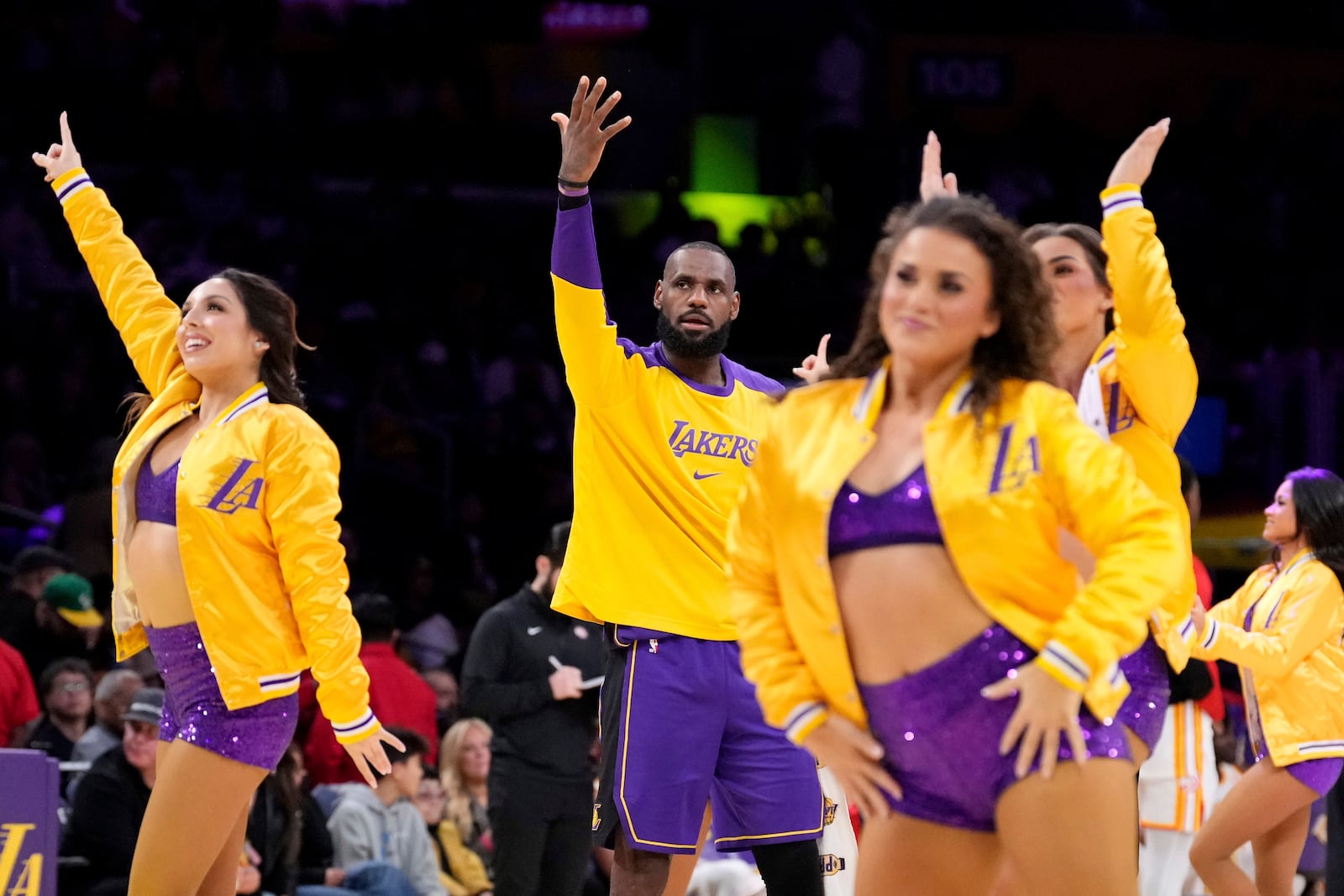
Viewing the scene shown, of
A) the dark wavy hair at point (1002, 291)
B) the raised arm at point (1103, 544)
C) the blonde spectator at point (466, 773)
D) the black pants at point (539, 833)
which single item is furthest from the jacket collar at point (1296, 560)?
the blonde spectator at point (466, 773)

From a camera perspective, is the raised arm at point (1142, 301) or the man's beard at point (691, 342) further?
the man's beard at point (691, 342)

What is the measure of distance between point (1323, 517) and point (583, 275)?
10.0ft

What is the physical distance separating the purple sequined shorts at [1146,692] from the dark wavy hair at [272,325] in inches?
94.9

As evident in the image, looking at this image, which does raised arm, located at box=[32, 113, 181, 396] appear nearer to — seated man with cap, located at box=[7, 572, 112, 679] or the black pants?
the black pants

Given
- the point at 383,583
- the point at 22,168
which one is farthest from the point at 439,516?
the point at 22,168

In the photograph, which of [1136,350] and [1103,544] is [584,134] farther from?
[1103,544]

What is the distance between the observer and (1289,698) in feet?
20.2

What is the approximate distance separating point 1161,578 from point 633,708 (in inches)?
84.0

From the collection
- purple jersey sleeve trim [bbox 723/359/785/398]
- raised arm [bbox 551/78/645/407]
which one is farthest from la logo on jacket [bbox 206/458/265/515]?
purple jersey sleeve trim [bbox 723/359/785/398]

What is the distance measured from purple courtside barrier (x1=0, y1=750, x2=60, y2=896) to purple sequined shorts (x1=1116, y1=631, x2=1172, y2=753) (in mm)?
3155

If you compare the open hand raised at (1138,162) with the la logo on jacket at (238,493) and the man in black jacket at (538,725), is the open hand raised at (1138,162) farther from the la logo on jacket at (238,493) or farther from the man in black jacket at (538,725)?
the man in black jacket at (538,725)

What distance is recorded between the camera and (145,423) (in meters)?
4.96

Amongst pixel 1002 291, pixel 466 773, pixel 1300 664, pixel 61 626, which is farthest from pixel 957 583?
pixel 61 626

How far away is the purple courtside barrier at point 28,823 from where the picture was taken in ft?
16.8
